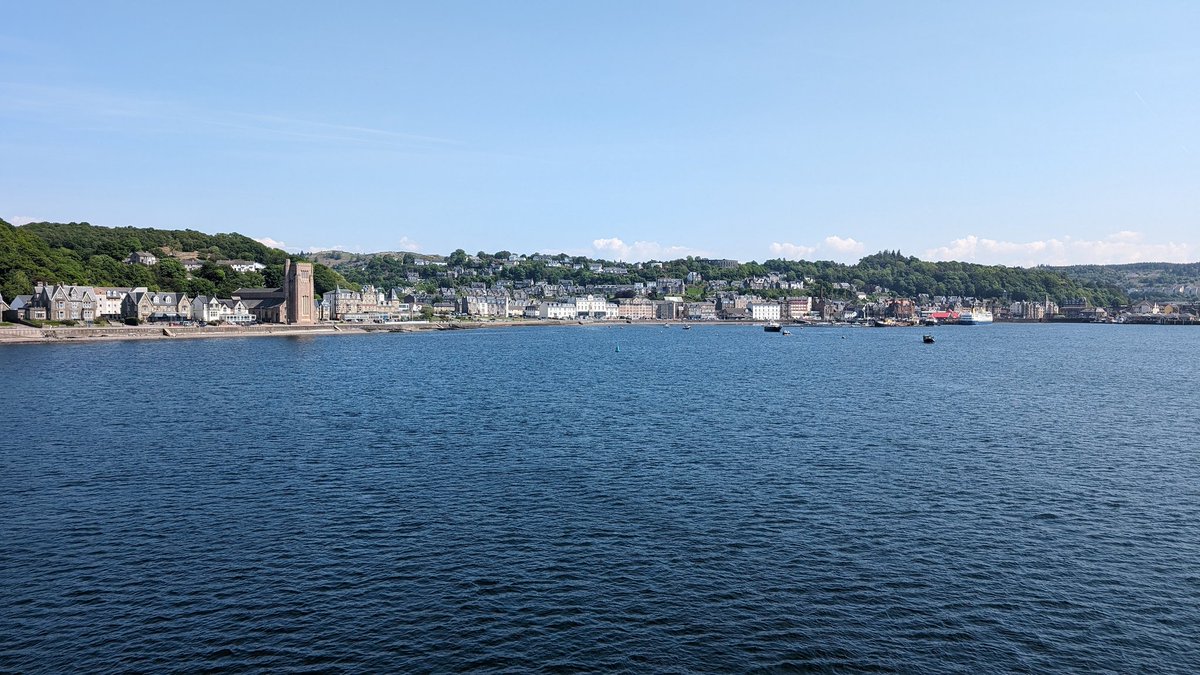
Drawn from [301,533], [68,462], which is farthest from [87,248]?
[301,533]

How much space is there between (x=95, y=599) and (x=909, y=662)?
1707 cm

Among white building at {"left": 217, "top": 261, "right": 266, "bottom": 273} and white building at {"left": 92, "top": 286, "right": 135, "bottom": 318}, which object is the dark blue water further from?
white building at {"left": 217, "top": 261, "right": 266, "bottom": 273}

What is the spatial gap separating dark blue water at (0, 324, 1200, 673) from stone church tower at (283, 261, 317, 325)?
341ft

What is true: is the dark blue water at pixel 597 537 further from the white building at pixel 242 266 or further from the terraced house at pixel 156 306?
the white building at pixel 242 266

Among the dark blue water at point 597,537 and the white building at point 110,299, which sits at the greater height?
the white building at point 110,299

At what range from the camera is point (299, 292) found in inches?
5837

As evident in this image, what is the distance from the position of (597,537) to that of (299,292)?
139911 mm

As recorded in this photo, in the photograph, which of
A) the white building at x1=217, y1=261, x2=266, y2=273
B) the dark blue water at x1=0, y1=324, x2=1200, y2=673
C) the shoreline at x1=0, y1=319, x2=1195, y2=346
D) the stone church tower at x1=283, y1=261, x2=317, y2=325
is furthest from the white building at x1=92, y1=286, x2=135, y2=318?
the dark blue water at x1=0, y1=324, x2=1200, y2=673

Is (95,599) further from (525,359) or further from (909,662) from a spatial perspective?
(525,359)

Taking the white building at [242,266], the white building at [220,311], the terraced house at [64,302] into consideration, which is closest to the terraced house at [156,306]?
the white building at [220,311]

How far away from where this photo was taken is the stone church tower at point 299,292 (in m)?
147

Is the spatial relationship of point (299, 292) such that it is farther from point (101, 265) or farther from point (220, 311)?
point (101, 265)

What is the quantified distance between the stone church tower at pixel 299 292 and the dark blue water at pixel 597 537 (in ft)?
341

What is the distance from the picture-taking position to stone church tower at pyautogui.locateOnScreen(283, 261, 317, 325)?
147 meters
